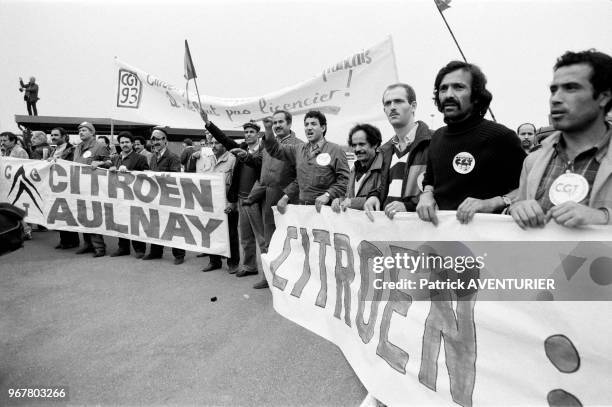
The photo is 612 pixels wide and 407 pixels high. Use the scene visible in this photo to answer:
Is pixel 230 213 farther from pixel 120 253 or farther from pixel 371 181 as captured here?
pixel 371 181

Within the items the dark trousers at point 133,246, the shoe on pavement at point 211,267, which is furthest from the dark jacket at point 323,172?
the dark trousers at point 133,246

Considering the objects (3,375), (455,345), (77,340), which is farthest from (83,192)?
(455,345)

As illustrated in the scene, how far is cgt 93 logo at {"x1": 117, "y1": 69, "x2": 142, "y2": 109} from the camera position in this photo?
6023 mm

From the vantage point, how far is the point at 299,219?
126 inches

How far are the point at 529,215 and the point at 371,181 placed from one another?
1.58 metres

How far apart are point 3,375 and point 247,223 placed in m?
2.89

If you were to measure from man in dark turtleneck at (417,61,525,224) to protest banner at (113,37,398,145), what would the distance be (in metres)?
2.37

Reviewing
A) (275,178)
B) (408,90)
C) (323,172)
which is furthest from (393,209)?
(275,178)

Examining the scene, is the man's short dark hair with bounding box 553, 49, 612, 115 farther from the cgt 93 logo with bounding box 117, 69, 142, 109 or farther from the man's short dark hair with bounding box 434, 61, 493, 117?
the cgt 93 logo with bounding box 117, 69, 142, 109

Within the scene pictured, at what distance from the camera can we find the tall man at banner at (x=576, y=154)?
148 centimetres

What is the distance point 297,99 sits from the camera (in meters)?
5.29

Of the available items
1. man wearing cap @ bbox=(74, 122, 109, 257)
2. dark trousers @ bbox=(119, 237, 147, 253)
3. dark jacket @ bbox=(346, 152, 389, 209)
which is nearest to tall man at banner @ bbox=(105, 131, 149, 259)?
dark trousers @ bbox=(119, 237, 147, 253)

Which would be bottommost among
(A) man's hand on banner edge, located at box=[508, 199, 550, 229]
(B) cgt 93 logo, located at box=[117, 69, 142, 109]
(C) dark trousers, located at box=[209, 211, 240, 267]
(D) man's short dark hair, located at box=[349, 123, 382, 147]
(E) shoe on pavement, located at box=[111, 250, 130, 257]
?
(E) shoe on pavement, located at box=[111, 250, 130, 257]

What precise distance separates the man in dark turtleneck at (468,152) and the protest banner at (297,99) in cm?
237
